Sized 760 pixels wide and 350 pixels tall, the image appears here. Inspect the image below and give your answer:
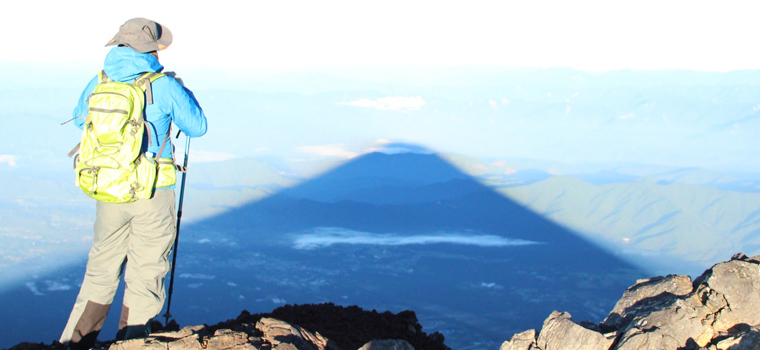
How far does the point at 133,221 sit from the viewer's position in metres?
2.46

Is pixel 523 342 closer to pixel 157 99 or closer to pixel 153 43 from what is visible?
pixel 157 99

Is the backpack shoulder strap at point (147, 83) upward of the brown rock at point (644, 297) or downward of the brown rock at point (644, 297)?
upward

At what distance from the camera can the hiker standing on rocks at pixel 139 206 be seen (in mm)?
2324

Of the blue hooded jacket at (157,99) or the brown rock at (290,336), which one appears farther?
the brown rock at (290,336)

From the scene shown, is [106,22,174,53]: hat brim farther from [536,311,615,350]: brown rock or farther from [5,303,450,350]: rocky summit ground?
[536,311,615,350]: brown rock

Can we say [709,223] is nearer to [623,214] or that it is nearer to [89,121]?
[623,214]

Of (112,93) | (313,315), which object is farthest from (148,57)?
(313,315)

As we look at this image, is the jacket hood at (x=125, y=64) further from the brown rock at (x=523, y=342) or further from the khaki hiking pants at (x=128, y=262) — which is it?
the brown rock at (x=523, y=342)

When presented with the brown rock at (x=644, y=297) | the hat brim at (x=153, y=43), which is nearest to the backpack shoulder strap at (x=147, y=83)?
the hat brim at (x=153, y=43)

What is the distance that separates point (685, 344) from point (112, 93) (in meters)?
3.04

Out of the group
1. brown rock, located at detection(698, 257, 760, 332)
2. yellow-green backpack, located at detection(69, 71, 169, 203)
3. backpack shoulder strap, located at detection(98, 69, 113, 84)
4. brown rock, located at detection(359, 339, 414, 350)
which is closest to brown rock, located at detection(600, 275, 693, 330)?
brown rock, located at detection(698, 257, 760, 332)

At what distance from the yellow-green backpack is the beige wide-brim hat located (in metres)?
0.18

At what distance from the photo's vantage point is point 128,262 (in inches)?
99.3

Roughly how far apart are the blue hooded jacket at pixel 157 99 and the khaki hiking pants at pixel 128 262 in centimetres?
33
